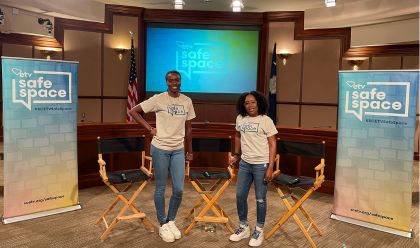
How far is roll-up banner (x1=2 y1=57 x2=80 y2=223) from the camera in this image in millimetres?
→ 3865

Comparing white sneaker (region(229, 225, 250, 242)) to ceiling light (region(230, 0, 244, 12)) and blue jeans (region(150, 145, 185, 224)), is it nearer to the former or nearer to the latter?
blue jeans (region(150, 145, 185, 224))

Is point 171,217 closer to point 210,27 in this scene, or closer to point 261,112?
point 261,112

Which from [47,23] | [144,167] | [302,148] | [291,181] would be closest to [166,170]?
Answer: [144,167]

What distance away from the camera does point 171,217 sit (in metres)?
3.57

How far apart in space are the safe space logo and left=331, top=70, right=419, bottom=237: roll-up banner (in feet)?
14.4

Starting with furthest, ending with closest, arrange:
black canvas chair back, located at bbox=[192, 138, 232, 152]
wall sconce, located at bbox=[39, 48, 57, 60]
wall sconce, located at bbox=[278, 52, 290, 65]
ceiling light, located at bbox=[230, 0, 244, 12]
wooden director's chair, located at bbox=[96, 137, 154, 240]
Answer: wall sconce, located at bbox=[278, 52, 290, 65]
wall sconce, located at bbox=[39, 48, 57, 60]
ceiling light, located at bbox=[230, 0, 244, 12]
black canvas chair back, located at bbox=[192, 138, 232, 152]
wooden director's chair, located at bbox=[96, 137, 154, 240]

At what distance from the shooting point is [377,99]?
154 inches

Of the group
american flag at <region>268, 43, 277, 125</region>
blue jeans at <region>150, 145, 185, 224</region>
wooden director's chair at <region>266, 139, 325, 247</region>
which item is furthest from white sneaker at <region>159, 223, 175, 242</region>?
american flag at <region>268, 43, 277, 125</region>

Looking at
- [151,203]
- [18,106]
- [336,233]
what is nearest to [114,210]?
[151,203]

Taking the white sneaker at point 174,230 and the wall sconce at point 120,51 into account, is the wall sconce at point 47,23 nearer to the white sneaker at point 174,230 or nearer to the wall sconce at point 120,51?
the wall sconce at point 120,51

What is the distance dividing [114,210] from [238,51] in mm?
5001

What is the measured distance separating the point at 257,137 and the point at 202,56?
5248 millimetres

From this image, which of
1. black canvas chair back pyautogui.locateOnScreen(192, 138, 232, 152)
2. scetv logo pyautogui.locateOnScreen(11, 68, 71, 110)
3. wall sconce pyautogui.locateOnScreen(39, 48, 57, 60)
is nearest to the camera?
scetv logo pyautogui.locateOnScreen(11, 68, 71, 110)

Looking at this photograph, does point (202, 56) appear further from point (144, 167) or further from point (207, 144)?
point (144, 167)
